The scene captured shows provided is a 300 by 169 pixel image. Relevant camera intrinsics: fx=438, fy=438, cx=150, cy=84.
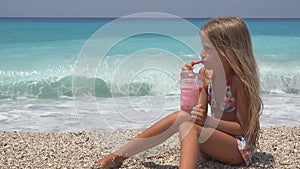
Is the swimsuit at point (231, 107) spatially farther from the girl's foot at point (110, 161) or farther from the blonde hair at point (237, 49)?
the girl's foot at point (110, 161)

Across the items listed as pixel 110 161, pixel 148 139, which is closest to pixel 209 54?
pixel 148 139

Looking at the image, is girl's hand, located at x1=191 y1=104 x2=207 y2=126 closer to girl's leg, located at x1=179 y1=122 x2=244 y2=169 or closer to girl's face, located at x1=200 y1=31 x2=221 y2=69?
girl's leg, located at x1=179 y1=122 x2=244 y2=169

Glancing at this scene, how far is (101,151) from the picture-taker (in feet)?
12.0

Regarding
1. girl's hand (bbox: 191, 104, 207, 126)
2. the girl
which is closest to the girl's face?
the girl

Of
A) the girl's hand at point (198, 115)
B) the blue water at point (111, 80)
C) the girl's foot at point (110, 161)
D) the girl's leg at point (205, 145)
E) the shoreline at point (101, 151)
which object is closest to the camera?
the girl's leg at point (205, 145)

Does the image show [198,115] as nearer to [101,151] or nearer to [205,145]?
[205,145]

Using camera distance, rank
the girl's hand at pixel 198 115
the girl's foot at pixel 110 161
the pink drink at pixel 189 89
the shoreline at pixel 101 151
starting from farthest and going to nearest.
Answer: the shoreline at pixel 101 151, the girl's foot at pixel 110 161, the pink drink at pixel 189 89, the girl's hand at pixel 198 115

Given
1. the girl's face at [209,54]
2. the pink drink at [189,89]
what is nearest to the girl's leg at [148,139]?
the pink drink at [189,89]

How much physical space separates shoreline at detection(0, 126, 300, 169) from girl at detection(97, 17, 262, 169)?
10.1 inches

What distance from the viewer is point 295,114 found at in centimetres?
625

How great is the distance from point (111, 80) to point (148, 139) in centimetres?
324

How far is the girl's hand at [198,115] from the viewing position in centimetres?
288

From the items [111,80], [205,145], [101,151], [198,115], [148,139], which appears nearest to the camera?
[198,115]

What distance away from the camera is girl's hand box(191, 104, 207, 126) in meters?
2.88
